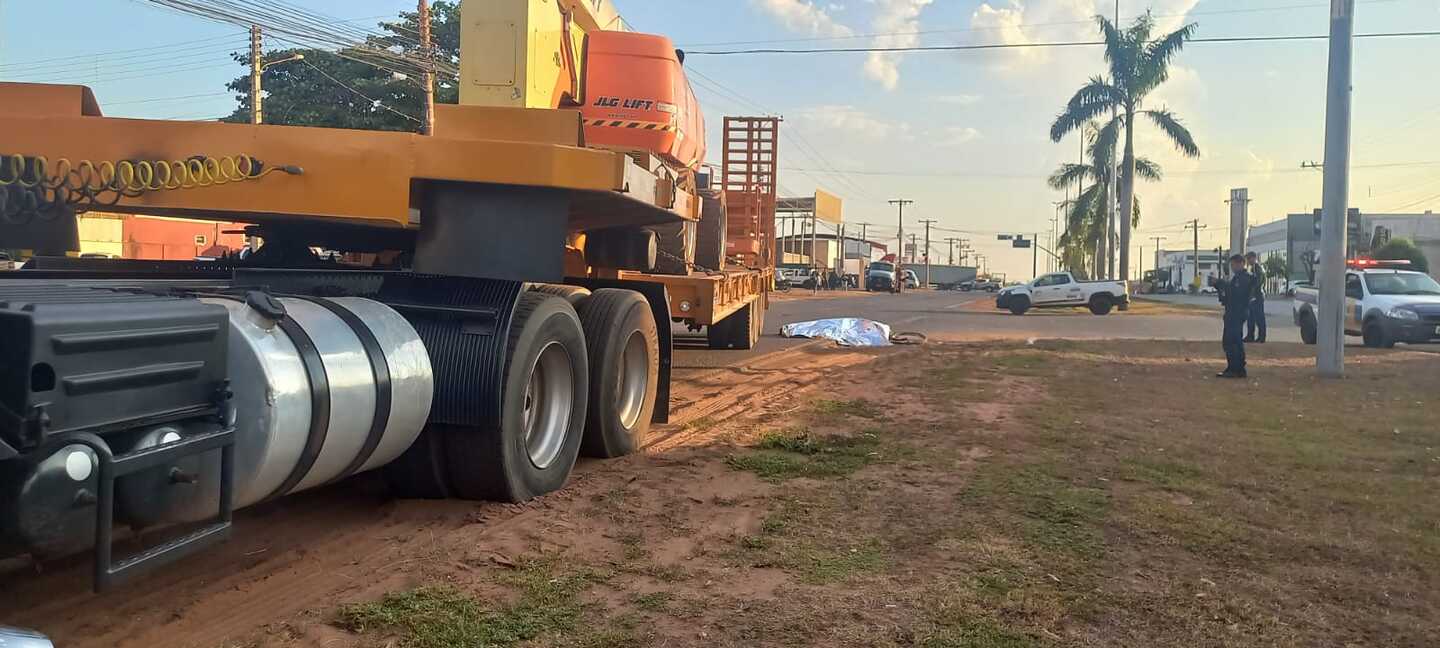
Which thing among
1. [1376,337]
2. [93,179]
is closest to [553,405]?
[93,179]

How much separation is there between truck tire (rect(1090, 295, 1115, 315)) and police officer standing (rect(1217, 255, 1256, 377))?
2010cm

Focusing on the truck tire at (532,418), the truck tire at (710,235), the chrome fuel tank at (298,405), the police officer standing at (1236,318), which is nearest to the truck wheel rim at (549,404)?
the truck tire at (532,418)

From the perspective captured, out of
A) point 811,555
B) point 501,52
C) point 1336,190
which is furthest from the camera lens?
point 1336,190

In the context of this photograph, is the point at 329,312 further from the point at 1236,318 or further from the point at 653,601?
the point at 1236,318

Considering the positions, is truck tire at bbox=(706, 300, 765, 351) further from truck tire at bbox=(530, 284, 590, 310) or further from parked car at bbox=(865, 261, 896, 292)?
parked car at bbox=(865, 261, 896, 292)

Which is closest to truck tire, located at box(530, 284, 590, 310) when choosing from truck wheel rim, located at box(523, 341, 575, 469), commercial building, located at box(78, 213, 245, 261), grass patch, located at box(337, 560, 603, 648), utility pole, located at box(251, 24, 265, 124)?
truck wheel rim, located at box(523, 341, 575, 469)

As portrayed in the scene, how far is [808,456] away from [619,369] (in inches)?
58.2

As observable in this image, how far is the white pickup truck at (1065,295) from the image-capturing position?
32.3m

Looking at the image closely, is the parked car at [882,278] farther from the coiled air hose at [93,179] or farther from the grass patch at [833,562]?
the coiled air hose at [93,179]

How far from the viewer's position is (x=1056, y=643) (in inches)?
140

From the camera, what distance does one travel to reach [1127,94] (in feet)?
121

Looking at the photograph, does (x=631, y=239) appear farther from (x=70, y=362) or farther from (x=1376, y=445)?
(x=1376, y=445)

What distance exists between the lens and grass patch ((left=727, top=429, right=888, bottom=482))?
20.8 ft

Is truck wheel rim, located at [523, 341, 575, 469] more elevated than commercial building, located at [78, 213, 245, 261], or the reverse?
commercial building, located at [78, 213, 245, 261]
